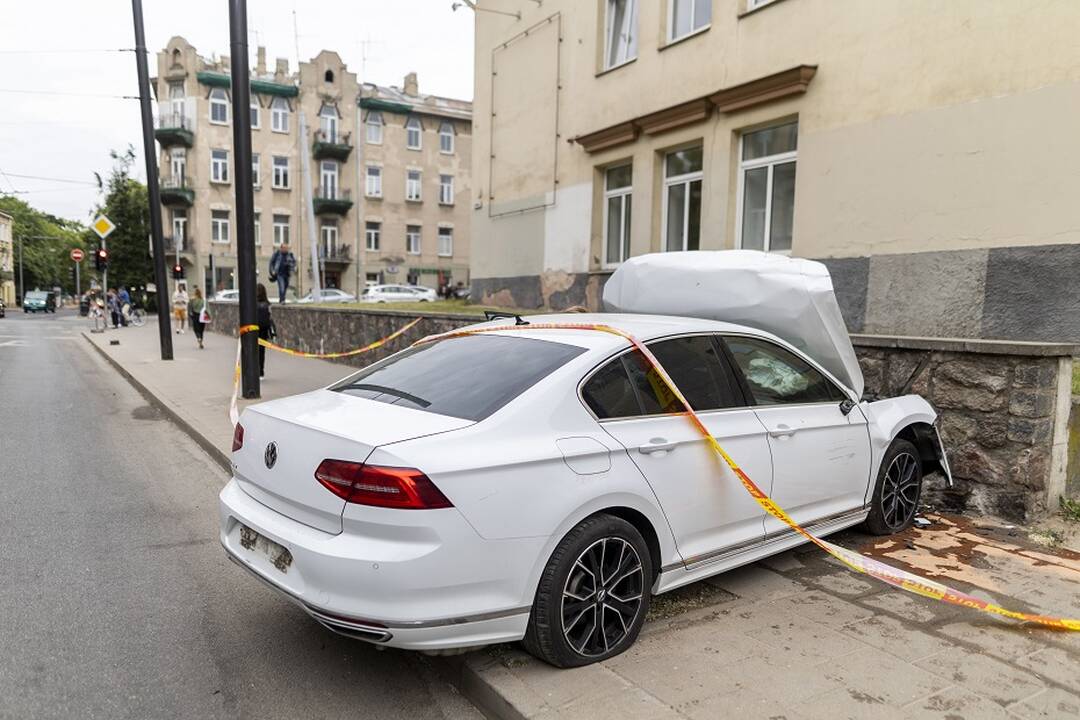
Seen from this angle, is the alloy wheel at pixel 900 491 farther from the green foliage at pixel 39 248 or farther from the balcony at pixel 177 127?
the green foliage at pixel 39 248

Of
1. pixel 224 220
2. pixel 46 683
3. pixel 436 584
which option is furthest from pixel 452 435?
pixel 224 220

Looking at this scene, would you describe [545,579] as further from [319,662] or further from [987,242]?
[987,242]

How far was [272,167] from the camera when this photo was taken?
153 ft

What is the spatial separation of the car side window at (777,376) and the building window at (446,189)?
47.9m

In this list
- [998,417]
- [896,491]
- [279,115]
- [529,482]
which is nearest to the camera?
[529,482]

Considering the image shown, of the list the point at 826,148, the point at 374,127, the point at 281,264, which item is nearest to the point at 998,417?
the point at 826,148

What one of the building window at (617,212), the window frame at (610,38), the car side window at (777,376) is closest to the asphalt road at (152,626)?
the car side window at (777,376)

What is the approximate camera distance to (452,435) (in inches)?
119

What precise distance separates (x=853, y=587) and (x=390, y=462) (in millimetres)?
2817

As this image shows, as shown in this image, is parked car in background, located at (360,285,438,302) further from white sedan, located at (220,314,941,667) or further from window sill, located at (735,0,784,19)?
white sedan, located at (220,314,941,667)

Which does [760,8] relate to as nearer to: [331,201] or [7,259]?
[331,201]

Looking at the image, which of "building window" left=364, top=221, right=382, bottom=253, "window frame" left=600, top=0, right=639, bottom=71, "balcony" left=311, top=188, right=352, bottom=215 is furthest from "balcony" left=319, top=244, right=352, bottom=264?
"window frame" left=600, top=0, right=639, bottom=71

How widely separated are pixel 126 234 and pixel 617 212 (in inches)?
1806

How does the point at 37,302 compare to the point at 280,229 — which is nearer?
the point at 280,229
